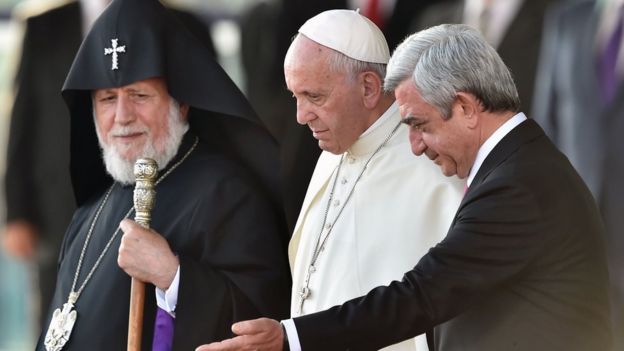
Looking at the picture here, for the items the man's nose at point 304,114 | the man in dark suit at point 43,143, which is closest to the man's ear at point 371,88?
the man's nose at point 304,114

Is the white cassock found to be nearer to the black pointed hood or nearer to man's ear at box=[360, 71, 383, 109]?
man's ear at box=[360, 71, 383, 109]

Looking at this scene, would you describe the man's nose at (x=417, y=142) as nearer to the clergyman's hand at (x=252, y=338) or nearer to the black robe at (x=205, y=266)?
the clergyman's hand at (x=252, y=338)

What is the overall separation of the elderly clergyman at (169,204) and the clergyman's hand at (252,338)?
953mm

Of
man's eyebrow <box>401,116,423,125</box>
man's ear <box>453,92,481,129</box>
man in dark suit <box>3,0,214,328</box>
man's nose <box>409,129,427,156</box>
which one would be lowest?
man in dark suit <box>3,0,214,328</box>

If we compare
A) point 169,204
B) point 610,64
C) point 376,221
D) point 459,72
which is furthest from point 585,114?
point 459,72

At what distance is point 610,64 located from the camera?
602cm

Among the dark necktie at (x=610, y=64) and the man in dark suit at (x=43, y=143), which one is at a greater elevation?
the dark necktie at (x=610, y=64)

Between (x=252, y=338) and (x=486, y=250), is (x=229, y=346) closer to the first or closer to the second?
(x=252, y=338)

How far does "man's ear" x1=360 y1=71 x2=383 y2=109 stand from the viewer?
4906 millimetres

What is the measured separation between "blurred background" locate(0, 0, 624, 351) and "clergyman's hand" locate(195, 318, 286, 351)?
7.46ft

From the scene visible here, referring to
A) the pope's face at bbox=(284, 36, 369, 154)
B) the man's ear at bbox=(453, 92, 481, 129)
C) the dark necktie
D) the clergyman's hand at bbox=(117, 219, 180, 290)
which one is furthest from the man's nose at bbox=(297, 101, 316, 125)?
the dark necktie

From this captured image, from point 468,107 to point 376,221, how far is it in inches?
37.1

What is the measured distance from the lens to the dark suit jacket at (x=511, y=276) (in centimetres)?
381

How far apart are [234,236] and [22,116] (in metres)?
2.67
